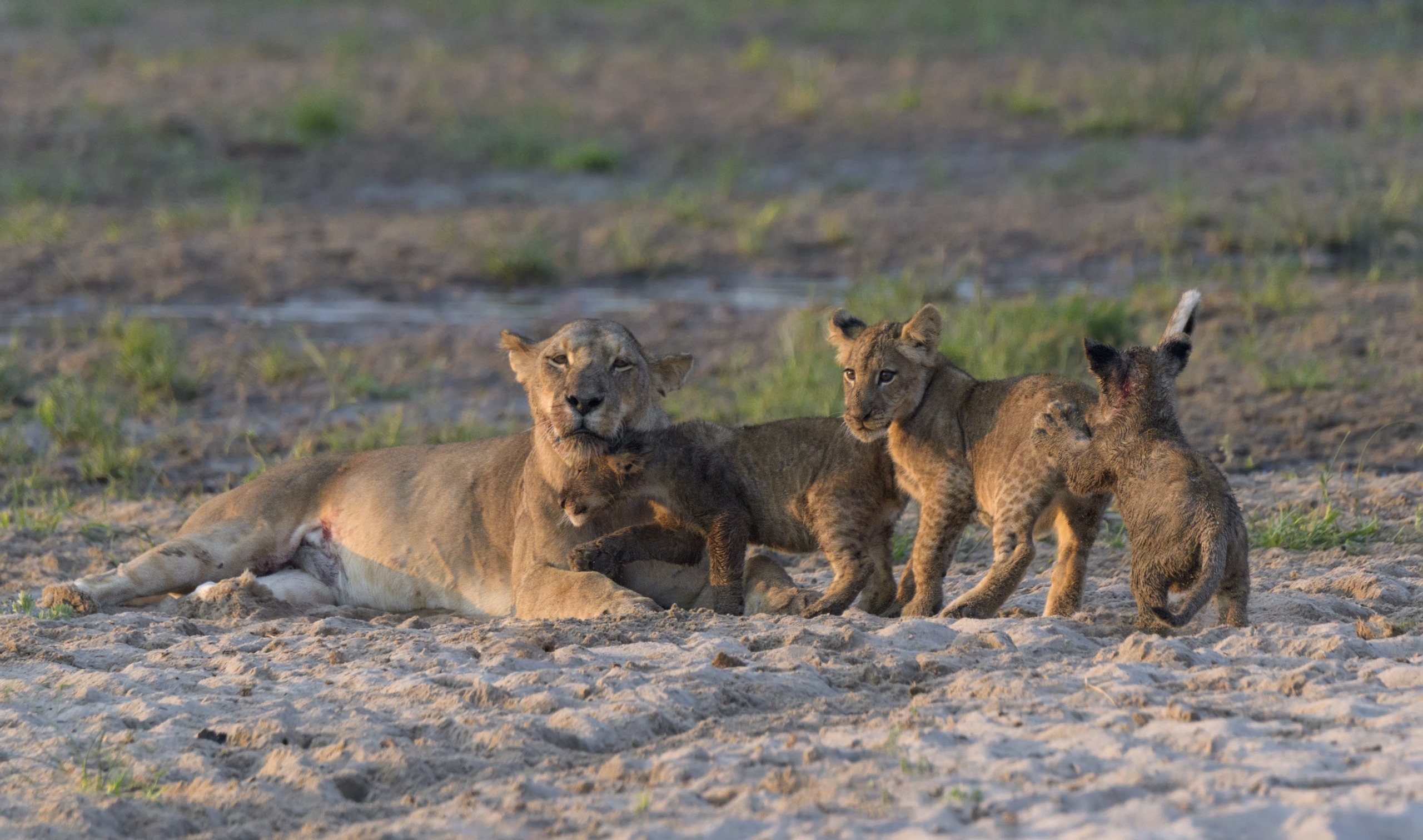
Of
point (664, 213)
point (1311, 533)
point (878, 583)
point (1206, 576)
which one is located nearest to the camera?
point (1206, 576)

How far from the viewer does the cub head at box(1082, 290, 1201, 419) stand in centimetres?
570

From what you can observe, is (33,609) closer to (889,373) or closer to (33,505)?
(33,505)

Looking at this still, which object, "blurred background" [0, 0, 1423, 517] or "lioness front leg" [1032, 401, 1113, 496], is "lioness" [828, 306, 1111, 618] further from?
"blurred background" [0, 0, 1423, 517]

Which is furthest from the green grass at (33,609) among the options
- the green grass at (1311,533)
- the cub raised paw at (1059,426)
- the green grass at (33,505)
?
the green grass at (1311,533)

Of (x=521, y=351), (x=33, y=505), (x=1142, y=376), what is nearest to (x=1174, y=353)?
(x=1142, y=376)

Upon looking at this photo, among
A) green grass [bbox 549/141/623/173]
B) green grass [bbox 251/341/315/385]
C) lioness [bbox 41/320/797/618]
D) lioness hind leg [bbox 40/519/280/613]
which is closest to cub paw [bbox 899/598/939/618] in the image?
lioness [bbox 41/320/797/618]

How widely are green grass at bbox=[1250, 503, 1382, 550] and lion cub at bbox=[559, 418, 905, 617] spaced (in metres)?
1.41

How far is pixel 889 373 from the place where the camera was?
6270 mm

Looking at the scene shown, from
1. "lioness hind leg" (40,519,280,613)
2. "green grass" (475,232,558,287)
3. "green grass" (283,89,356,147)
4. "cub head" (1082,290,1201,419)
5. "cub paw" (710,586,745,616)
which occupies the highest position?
"green grass" (283,89,356,147)

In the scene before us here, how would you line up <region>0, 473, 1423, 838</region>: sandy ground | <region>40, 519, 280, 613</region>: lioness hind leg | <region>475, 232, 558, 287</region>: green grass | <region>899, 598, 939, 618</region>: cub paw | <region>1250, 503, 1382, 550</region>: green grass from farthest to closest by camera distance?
1. <region>475, 232, 558, 287</region>: green grass
2. <region>1250, 503, 1382, 550</region>: green grass
3. <region>40, 519, 280, 613</region>: lioness hind leg
4. <region>899, 598, 939, 618</region>: cub paw
5. <region>0, 473, 1423, 838</region>: sandy ground

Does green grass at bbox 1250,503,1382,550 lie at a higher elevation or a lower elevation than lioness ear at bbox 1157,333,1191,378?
lower

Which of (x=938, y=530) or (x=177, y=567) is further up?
(x=938, y=530)

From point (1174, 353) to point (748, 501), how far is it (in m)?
1.61

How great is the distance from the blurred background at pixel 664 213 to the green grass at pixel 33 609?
4.13 feet
